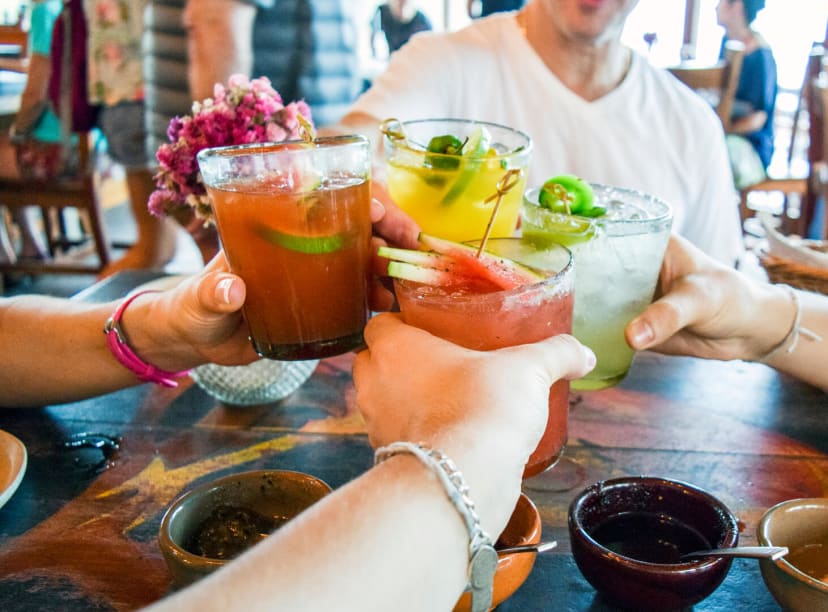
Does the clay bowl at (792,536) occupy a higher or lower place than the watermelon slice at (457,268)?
lower

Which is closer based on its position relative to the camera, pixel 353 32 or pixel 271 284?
pixel 271 284

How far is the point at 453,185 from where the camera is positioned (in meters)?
1.21

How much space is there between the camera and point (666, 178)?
7.82 feet

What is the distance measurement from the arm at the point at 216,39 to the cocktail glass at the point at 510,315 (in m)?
1.73

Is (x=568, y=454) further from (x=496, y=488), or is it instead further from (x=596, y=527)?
(x=496, y=488)

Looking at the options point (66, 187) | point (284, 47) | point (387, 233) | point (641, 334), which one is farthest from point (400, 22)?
point (641, 334)

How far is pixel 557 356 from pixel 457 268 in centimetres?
20

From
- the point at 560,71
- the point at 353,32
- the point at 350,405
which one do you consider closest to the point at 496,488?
the point at 350,405

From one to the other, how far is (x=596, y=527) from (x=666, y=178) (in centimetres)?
172

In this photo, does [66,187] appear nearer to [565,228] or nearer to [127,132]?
[127,132]

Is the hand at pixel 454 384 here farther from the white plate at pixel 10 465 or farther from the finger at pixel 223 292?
the white plate at pixel 10 465

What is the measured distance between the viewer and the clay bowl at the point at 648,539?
830mm

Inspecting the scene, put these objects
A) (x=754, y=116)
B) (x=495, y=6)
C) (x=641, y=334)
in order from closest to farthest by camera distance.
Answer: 1. (x=641, y=334)
2. (x=754, y=116)
3. (x=495, y=6)

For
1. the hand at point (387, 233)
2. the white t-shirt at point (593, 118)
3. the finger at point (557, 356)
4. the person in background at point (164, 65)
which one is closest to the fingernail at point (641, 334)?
the finger at point (557, 356)
